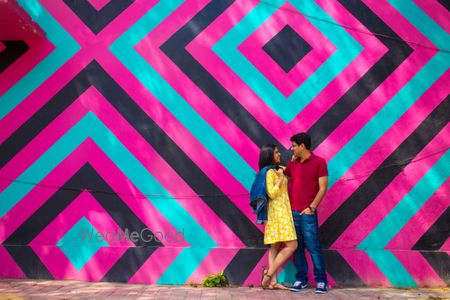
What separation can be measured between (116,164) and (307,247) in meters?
2.40

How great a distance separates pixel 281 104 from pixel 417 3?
2130 millimetres

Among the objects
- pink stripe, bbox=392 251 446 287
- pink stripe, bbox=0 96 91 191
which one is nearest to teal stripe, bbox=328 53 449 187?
pink stripe, bbox=392 251 446 287

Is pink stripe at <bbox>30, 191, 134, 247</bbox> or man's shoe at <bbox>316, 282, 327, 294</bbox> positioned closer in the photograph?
man's shoe at <bbox>316, 282, 327, 294</bbox>

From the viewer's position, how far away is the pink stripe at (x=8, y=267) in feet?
16.8

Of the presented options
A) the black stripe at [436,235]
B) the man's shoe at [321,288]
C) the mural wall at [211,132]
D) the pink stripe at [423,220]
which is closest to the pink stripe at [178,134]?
the mural wall at [211,132]

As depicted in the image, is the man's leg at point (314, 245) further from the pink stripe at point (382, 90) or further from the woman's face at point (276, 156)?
the pink stripe at point (382, 90)

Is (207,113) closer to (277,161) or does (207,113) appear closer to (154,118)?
(154,118)

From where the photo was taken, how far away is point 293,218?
4.95 m

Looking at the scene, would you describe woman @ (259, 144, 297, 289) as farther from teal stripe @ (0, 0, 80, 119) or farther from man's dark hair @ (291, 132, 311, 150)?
teal stripe @ (0, 0, 80, 119)

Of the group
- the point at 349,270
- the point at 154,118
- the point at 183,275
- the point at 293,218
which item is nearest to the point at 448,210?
the point at 349,270

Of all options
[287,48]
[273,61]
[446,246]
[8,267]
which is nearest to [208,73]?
[273,61]

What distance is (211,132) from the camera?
17.6 ft

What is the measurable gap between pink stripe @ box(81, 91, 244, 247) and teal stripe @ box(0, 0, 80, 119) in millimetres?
602

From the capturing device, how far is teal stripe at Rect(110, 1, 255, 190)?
5324 mm
